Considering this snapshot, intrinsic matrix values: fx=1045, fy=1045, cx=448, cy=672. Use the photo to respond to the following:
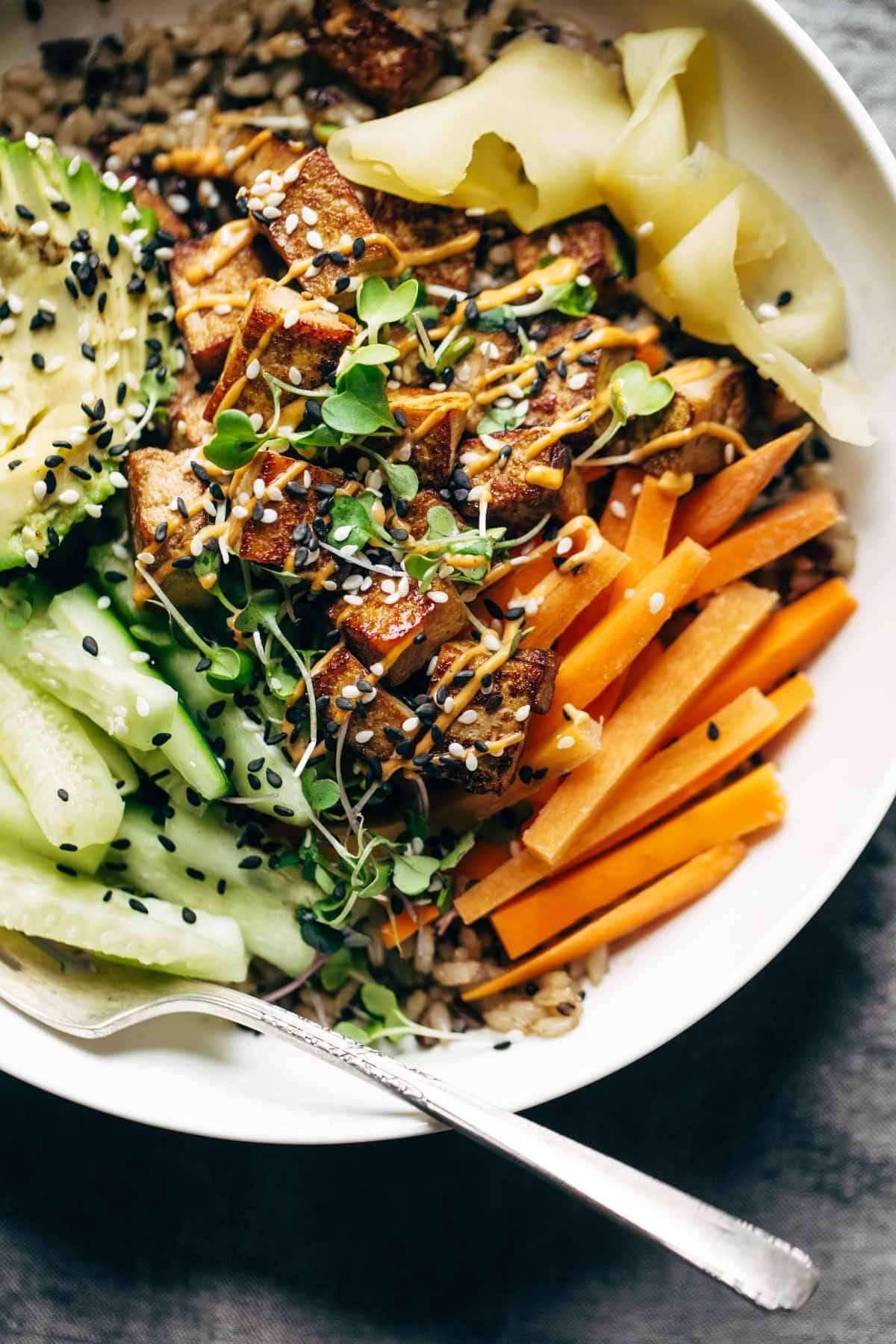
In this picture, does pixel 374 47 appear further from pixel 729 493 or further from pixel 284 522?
pixel 729 493

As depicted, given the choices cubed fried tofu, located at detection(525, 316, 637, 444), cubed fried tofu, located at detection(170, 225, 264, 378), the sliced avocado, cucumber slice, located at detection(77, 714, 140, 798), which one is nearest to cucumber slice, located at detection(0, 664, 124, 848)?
cucumber slice, located at detection(77, 714, 140, 798)

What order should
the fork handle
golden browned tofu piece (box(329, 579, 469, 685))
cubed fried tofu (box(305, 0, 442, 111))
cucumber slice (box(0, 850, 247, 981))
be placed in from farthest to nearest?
cubed fried tofu (box(305, 0, 442, 111)) → cucumber slice (box(0, 850, 247, 981)) → golden browned tofu piece (box(329, 579, 469, 685)) → the fork handle

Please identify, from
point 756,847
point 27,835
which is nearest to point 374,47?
point 27,835

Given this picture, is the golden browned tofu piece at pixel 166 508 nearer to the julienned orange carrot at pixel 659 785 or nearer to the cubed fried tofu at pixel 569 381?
the cubed fried tofu at pixel 569 381

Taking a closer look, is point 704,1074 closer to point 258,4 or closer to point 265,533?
point 265,533

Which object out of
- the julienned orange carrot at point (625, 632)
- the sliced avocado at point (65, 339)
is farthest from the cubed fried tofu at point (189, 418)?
the julienned orange carrot at point (625, 632)

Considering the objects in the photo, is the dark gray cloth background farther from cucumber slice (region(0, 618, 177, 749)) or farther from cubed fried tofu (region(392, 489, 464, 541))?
cubed fried tofu (region(392, 489, 464, 541))
